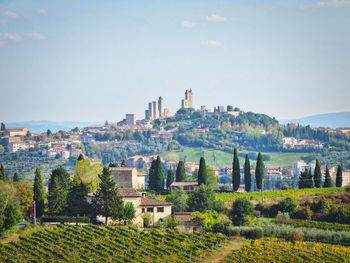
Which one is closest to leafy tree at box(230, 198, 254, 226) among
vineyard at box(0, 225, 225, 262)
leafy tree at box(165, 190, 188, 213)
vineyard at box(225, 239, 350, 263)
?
vineyard at box(0, 225, 225, 262)

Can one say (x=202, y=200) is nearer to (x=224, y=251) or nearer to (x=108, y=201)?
(x=108, y=201)

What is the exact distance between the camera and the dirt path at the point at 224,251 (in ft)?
118

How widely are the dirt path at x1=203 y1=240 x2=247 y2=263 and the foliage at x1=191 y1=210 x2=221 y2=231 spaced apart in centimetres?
443

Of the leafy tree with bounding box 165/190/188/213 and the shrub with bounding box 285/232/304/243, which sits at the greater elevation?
the leafy tree with bounding box 165/190/188/213

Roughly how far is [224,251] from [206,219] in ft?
25.7

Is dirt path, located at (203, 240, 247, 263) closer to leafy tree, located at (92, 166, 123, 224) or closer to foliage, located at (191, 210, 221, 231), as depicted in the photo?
foliage, located at (191, 210, 221, 231)

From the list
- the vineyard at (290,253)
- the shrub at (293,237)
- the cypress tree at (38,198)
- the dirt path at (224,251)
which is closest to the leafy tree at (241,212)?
the dirt path at (224,251)

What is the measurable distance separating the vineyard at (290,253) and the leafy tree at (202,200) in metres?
14.9

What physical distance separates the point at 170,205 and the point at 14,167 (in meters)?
138

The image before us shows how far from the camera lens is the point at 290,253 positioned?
35.0 meters

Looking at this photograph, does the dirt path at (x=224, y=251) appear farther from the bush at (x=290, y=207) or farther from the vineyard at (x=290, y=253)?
the bush at (x=290, y=207)

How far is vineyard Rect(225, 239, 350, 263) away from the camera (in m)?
33.8

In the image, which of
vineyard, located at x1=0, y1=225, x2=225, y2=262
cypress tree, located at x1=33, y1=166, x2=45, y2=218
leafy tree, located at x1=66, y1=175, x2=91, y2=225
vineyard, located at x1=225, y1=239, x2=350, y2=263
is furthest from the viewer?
cypress tree, located at x1=33, y1=166, x2=45, y2=218

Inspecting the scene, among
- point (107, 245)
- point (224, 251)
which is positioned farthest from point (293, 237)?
point (107, 245)
